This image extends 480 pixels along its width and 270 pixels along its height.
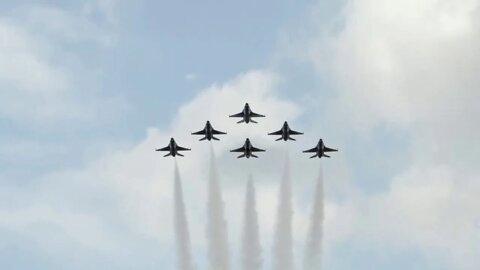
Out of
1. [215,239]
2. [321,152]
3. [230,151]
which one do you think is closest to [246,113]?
[230,151]

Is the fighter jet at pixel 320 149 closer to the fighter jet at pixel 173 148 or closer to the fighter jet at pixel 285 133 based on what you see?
the fighter jet at pixel 285 133

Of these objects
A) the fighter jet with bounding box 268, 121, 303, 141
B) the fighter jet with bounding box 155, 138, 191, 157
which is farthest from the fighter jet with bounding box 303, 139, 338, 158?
the fighter jet with bounding box 155, 138, 191, 157

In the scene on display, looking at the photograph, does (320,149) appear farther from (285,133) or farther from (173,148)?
(173,148)

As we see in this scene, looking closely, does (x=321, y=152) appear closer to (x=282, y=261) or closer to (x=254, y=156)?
(x=254, y=156)

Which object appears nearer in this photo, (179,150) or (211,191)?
(211,191)

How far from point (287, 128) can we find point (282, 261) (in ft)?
119

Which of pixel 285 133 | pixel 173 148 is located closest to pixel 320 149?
pixel 285 133

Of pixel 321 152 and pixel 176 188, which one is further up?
pixel 321 152

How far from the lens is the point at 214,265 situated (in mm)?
156750

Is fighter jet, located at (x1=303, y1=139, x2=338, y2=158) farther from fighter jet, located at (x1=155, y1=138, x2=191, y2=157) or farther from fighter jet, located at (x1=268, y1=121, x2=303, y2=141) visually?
fighter jet, located at (x1=155, y1=138, x2=191, y2=157)

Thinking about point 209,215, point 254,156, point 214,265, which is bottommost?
point 214,265

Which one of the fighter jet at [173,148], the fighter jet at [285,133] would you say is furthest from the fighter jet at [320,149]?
the fighter jet at [173,148]

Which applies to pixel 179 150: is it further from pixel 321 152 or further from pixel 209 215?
pixel 321 152

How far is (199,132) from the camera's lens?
17362 cm
